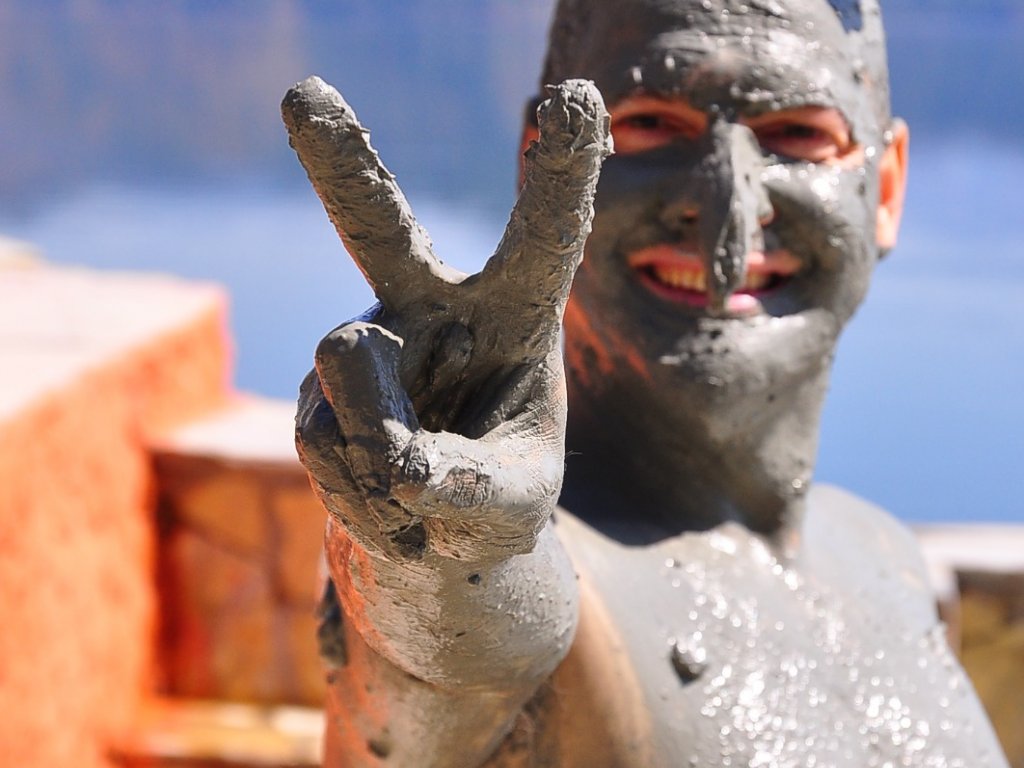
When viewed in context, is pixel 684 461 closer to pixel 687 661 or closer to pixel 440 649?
pixel 687 661

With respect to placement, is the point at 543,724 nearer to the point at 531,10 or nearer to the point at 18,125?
the point at 531,10

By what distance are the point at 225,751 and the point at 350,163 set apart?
1.84 meters

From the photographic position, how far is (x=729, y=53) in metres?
0.82

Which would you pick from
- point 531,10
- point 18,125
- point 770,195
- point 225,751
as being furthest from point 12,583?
point 18,125

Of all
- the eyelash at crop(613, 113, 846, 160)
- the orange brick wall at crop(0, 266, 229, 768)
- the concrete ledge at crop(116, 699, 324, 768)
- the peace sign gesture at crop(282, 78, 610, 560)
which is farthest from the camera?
the concrete ledge at crop(116, 699, 324, 768)

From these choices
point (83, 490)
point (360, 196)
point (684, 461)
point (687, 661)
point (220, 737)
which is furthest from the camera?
point (220, 737)

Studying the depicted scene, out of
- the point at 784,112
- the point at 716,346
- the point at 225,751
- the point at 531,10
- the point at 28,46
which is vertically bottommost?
the point at 225,751

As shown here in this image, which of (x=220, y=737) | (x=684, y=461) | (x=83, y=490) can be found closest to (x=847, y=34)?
(x=684, y=461)

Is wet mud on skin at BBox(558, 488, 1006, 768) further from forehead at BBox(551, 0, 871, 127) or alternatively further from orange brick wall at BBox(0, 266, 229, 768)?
orange brick wall at BBox(0, 266, 229, 768)

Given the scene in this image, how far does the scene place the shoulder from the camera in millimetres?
942

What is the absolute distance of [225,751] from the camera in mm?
2121

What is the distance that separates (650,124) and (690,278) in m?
0.12

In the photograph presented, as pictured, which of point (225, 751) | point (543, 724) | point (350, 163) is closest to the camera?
point (350, 163)

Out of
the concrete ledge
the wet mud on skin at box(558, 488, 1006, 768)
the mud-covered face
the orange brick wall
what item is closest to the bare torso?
the wet mud on skin at box(558, 488, 1006, 768)
